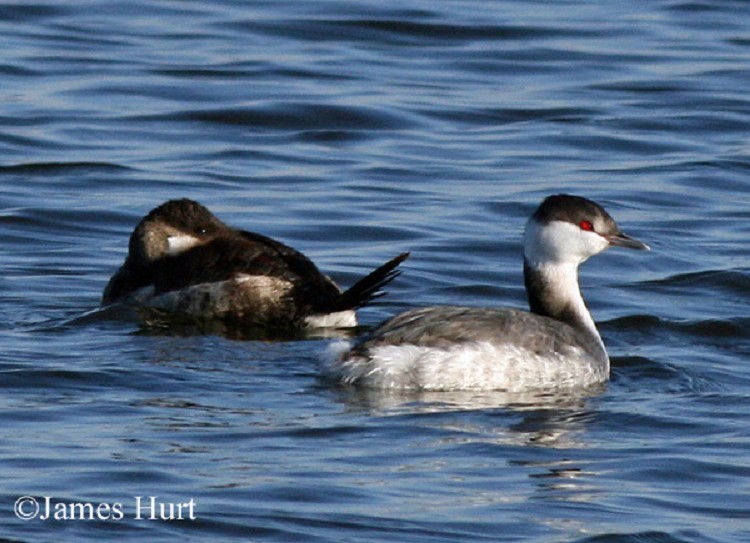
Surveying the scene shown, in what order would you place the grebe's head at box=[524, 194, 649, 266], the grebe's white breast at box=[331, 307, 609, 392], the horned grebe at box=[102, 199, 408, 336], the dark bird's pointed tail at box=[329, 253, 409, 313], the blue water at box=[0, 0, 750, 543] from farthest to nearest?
1. the horned grebe at box=[102, 199, 408, 336]
2. the dark bird's pointed tail at box=[329, 253, 409, 313]
3. the grebe's head at box=[524, 194, 649, 266]
4. the grebe's white breast at box=[331, 307, 609, 392]
5. the blue water at box=[0, 0, 750, 543]

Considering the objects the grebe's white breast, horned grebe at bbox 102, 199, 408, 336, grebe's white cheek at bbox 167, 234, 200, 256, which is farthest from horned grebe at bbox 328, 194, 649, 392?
grebe's white cheek at bbox 167, 234, 200, 256

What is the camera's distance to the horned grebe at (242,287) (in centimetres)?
1163

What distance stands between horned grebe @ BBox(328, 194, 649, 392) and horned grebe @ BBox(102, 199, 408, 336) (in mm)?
1133

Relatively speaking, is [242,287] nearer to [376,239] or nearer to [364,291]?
[364,291]

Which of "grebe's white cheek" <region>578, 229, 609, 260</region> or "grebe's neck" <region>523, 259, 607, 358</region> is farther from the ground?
"grebe's white cheek" <region>578, 229, 609, 260</region>

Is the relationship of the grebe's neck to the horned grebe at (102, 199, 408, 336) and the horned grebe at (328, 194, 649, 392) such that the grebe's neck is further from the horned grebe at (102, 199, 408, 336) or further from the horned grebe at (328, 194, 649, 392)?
the horned grebe at (102, 199, 408, 336)

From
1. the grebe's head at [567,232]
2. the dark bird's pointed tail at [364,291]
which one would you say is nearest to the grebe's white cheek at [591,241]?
the grebe's head at [567,232]

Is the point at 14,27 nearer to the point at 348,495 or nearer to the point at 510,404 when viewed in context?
the point at 510,404

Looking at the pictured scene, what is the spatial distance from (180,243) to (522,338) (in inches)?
109

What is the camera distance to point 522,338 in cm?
1007

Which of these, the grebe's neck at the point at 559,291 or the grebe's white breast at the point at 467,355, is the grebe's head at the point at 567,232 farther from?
the grebe's white breast at the point at 467,355

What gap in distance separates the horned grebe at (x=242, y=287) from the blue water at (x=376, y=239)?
0.29m

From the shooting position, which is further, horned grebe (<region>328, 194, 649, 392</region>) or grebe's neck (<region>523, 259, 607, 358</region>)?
grebe's neck (<region>523, 259, 607, 358</region>)

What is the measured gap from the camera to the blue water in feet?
26.7
